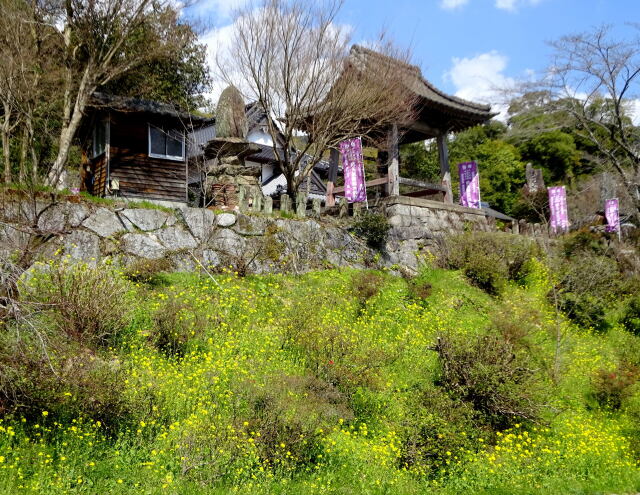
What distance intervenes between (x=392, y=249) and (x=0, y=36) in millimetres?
12748

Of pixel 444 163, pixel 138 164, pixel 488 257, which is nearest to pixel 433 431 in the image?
pixel 488 257

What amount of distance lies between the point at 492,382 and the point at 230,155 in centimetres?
949

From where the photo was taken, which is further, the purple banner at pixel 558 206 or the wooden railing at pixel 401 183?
the purple banner at pixel 558 206

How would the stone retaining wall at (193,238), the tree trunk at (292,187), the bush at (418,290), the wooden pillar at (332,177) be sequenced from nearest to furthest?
1. the stone retaining wall at (193,238)
2. the bush at (418,290)
3. the tree trunk at (292,187)
4. the wooden pillar at (332,177)

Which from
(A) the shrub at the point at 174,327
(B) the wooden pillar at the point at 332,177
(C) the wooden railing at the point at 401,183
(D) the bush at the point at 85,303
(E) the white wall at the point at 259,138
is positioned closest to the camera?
(D) the bush at the point at 85,303

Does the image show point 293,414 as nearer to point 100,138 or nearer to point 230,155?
point 230,155

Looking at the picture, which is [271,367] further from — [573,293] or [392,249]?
[573,293]

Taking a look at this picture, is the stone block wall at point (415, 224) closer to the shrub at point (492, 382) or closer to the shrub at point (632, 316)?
the shrub at point (632, 316)

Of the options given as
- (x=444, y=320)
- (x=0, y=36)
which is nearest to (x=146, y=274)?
(x=444, y=320)

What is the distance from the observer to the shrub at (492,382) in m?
8.01

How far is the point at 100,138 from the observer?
18000 mm

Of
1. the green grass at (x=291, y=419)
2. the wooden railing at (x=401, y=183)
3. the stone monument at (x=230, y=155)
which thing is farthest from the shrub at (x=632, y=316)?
the stone monument at (x=230, y=155)

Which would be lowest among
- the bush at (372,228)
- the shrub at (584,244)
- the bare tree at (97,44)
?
the shrub at (584,244)

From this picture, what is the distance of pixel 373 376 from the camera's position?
27.3ft
